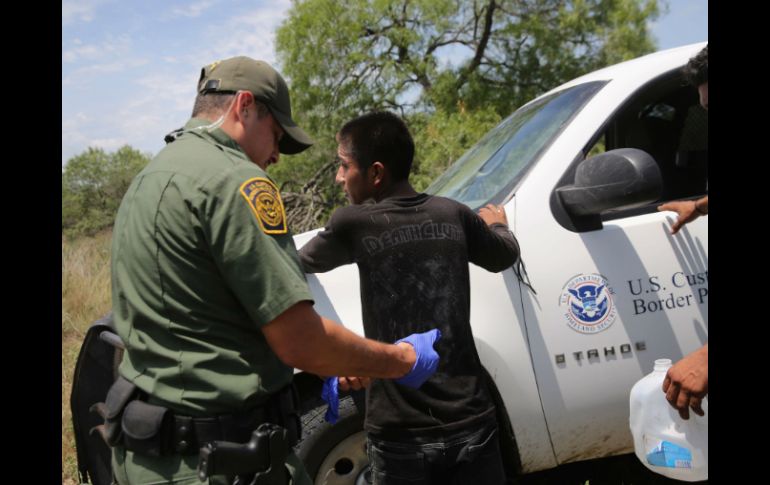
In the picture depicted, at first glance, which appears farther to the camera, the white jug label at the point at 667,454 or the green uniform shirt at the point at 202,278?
the white jug label at the point at 667,454

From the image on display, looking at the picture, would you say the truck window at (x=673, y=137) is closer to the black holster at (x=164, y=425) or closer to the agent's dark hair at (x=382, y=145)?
the agent's dark hair at (x=382, y=145)

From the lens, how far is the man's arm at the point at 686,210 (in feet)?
9.14

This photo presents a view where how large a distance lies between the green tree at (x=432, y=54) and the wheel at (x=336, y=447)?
971 cm

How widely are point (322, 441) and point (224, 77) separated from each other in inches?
59.2

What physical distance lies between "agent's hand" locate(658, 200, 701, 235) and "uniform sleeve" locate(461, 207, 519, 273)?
2.74 feet

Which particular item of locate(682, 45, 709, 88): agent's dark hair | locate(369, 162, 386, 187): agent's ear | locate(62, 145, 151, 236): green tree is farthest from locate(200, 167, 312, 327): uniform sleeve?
locate(62, 145, 151, 236): green tree

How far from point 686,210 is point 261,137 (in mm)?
1828

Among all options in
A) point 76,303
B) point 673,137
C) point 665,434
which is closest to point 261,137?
point 665,434

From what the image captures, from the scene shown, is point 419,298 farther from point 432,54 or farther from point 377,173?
point 432,54

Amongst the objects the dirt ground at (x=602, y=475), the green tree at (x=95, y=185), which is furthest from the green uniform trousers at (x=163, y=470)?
the green tree at (x=95, y=185)

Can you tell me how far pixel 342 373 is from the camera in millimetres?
1727

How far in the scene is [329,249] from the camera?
89.7 inches
